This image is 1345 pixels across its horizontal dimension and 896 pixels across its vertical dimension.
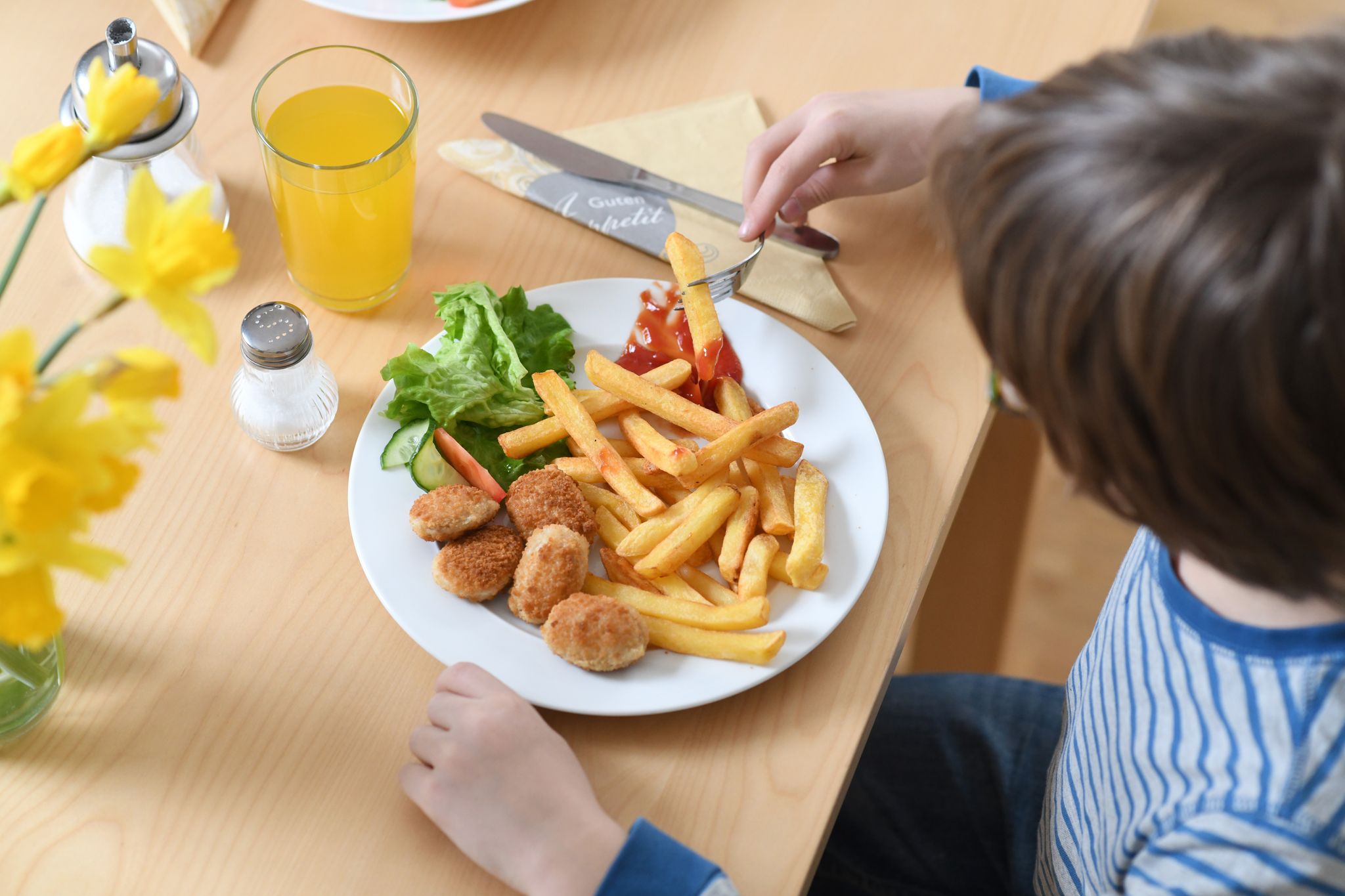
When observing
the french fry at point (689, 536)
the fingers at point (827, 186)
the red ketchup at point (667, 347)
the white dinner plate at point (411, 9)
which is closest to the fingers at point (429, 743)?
Answer: the french fry at point (689, 536)

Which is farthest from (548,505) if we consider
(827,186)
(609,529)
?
(827,186)

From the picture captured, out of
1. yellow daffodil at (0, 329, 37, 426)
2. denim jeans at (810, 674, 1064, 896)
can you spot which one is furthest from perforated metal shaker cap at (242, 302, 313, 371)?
denim jeans at (810, 674, 1064, 896)

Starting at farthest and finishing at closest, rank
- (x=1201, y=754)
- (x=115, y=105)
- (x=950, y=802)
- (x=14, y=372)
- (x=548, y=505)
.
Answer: (x=950, y=802) < (x=548, y=505) < (x=1201, y=754) < (x=115, y=105) < (x=14, y=372)

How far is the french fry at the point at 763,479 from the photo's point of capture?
117 cm

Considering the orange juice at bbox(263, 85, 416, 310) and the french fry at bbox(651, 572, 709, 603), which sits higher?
the orange juice at bbox(263, 85, 416, 310)

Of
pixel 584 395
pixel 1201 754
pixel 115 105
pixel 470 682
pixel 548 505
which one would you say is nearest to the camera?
pixel 115 105

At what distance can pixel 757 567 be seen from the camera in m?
1.12

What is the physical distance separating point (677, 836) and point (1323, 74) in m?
0.80

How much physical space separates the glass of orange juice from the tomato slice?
0.26m

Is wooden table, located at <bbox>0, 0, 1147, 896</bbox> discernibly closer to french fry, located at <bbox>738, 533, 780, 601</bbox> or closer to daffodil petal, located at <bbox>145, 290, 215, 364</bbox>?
french fry, located at <bbox>738, 533, 780, 601</bbox>

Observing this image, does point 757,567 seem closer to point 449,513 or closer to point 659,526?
point 659,526

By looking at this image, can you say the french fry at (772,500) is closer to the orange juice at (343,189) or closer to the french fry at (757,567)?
the french fry at (757,567)

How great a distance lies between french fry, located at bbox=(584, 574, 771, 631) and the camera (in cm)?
108

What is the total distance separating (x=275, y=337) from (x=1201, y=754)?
96 centimetres
